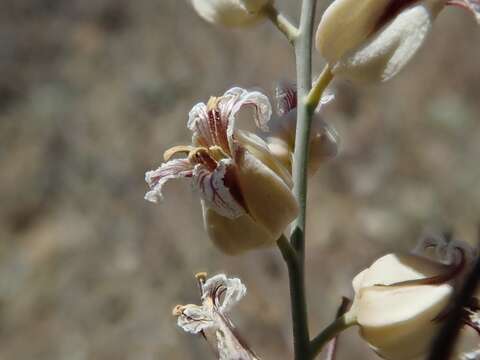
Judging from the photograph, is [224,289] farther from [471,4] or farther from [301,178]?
[471,4]

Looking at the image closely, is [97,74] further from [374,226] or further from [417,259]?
[417,259]

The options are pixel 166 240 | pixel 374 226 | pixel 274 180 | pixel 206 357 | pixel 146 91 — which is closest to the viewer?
pixel 274 180

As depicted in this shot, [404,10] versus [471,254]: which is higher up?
[404,10]

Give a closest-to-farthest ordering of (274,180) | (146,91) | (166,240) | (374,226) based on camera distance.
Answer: (274,180) < (166,240) < (374,226) < (146,91)

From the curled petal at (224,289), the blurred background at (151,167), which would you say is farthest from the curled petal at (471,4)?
the blurred background at (151,167)

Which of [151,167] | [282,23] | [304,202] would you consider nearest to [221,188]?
[304,202]

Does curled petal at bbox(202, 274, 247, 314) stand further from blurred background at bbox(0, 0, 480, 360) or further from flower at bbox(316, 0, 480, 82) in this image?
blurred background at bbox(0, 0, 480, 360)

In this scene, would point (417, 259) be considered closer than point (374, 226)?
Yes

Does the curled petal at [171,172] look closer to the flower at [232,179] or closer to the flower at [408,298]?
the flower at [232,179]

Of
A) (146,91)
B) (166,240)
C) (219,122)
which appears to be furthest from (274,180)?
(146,91)
